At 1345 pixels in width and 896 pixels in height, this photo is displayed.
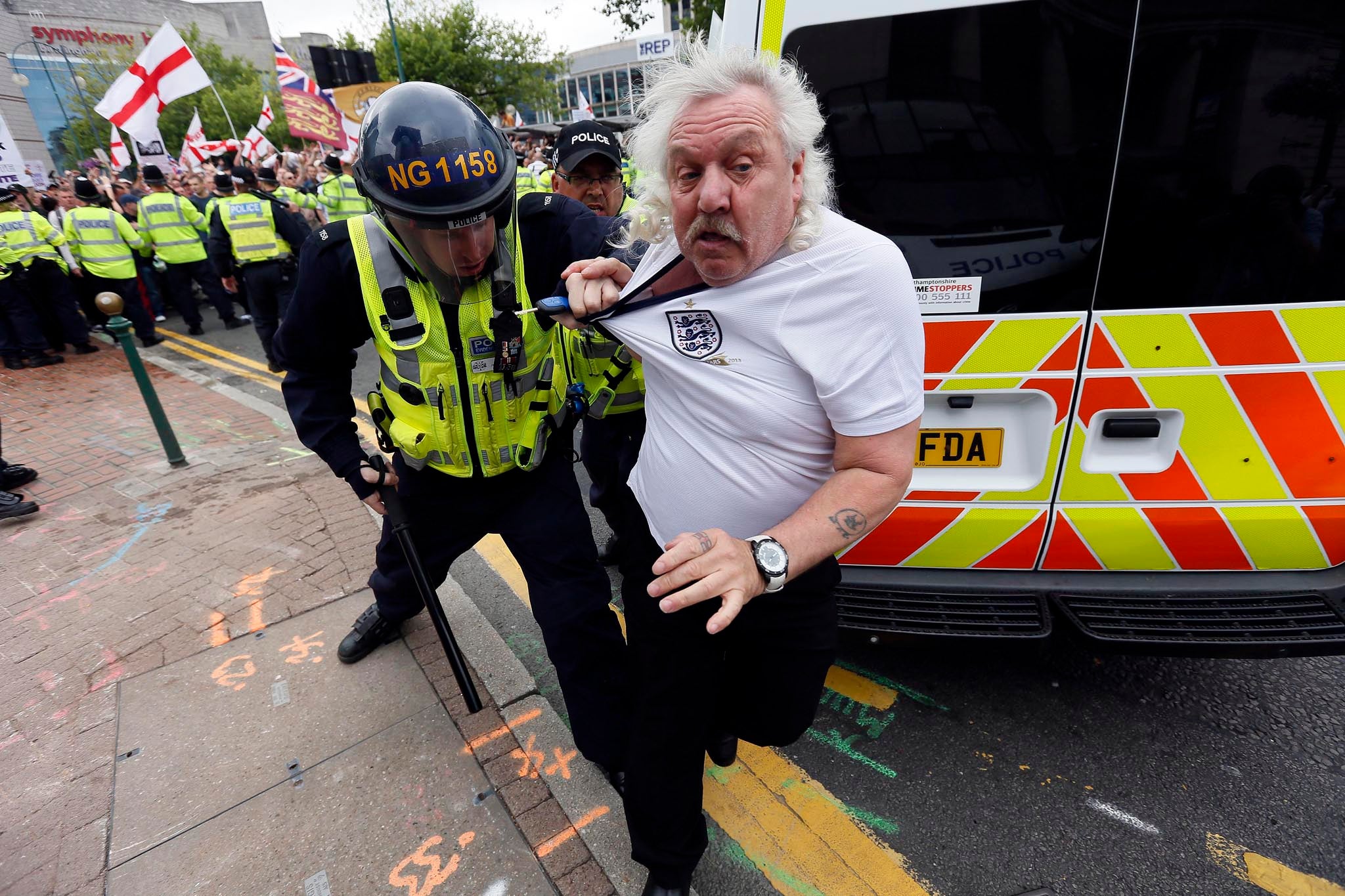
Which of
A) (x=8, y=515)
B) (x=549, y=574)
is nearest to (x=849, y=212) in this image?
(x=549, y=574)

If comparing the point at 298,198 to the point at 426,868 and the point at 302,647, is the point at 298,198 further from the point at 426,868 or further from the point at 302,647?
the point at 426,868

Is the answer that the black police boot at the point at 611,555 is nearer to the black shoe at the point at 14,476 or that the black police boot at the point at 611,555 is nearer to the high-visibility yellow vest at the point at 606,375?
the high-visibility yellow vest at the point at 606,375

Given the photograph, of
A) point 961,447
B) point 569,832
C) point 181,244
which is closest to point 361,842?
point 569,832

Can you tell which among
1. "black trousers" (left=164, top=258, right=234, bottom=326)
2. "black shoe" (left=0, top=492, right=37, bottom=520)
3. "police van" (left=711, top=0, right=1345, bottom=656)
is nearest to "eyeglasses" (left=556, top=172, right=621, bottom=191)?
"police van" (left=711, top=0, right=1345, bottom=656)

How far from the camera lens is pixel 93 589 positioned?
347cm

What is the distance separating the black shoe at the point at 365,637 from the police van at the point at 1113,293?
1.90 m

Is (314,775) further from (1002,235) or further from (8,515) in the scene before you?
(8,515)

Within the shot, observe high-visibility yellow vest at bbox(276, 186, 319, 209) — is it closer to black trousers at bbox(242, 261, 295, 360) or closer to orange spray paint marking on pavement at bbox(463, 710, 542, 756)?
black trousers at bbox(242, 261, 295, 360)

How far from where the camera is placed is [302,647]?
2.92 metres

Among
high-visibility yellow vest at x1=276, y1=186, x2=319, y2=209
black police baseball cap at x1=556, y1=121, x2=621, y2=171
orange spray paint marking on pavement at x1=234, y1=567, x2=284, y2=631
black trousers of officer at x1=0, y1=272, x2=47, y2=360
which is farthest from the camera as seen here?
high-visibility yellow vest at x1=276, y1=186, x2=319, y2=209

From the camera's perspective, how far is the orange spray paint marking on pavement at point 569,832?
2.00 m

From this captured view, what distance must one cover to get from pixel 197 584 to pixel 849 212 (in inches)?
137

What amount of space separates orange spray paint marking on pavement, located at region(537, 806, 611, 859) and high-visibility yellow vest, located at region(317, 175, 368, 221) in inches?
342

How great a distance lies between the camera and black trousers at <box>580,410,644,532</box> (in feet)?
9.73
